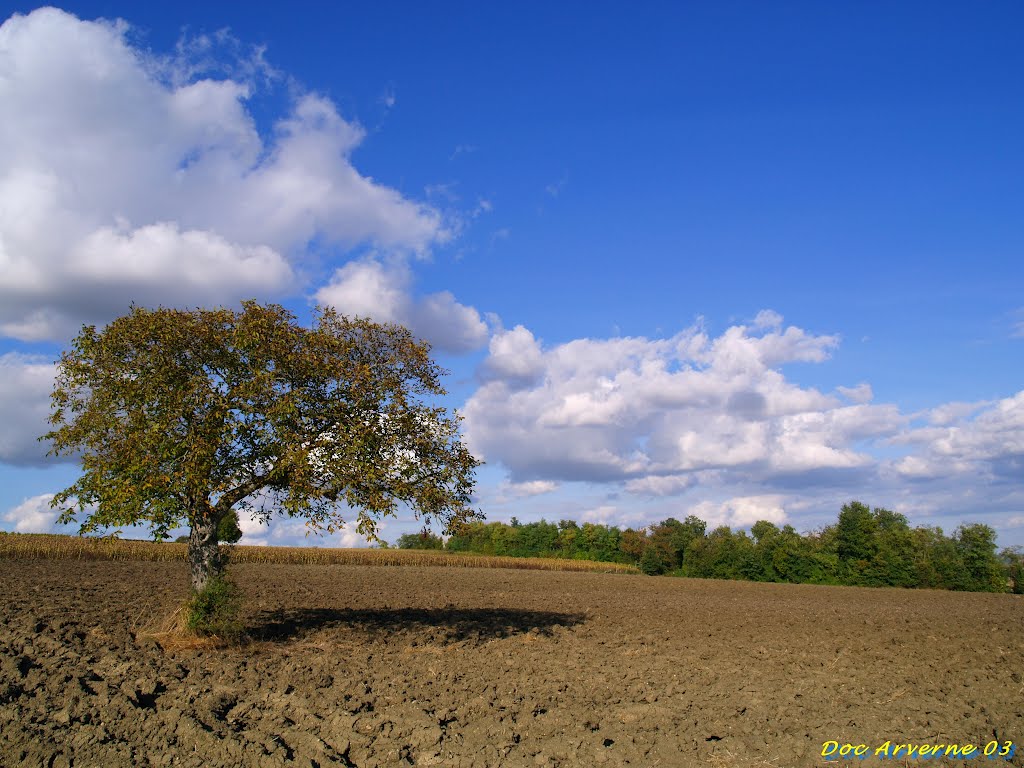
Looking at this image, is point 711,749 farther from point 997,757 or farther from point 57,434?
point 57,434

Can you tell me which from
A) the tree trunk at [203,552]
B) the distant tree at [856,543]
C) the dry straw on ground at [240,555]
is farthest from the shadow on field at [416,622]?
the distant tree at [856,543]

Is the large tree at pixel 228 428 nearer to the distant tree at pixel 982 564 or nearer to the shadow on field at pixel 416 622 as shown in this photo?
the shadow on field at pixel 416 622

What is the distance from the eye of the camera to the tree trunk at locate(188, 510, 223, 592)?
16625 mm

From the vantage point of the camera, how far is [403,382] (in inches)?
714

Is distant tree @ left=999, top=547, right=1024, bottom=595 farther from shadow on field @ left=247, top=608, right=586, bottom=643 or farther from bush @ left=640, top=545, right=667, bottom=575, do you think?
shadow on field @ left=247, top=608, right=586, bottom=643

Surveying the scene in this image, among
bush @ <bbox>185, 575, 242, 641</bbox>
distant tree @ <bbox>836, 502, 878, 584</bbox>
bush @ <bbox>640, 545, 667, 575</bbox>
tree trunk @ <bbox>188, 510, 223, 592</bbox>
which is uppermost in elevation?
tree trunk @ <bbox>188, 510, 223, 592</bbox>

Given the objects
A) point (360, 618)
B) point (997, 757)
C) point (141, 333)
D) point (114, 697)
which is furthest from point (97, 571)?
point (997, 757)

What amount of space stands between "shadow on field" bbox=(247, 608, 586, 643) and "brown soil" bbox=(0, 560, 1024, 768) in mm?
121

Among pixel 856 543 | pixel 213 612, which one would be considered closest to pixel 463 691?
pixel 213 612

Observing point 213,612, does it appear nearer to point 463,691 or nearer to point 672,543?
point 463,691

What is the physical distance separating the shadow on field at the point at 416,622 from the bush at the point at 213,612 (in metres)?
1.69

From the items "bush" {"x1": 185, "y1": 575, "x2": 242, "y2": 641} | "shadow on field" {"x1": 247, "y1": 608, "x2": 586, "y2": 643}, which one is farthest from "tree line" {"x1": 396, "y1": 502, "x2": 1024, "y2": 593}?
"bush" {"x1": 185, "y1": 575, "x2": 242, "y2": 641}

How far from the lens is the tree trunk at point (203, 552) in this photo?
54.5 feet

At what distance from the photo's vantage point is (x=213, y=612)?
647 inches
